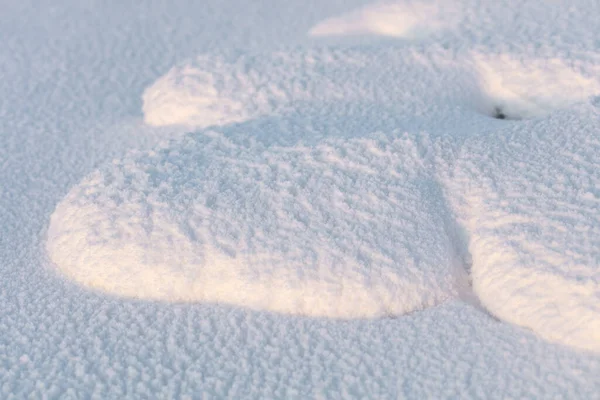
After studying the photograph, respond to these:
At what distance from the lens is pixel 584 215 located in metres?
1.28

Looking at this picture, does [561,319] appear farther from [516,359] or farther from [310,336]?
[310,336]

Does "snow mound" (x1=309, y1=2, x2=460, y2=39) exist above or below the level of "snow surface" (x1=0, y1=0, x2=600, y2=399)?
above

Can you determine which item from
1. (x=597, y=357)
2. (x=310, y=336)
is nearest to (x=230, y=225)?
(x=310, y=336)

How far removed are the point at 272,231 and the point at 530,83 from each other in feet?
2.67

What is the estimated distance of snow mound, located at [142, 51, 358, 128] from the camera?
175 cm

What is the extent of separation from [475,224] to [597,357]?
335 mm

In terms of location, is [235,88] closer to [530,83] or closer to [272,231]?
[272,231]

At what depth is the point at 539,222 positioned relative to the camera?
51.1 inches

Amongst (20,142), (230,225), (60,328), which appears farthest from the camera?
(20,142)

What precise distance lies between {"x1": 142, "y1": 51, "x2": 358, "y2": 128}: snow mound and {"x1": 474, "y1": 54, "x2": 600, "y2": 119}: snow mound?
0.37 m

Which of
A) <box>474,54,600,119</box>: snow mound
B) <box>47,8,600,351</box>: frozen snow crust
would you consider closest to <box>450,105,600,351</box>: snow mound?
<box>47,8,600,351</box>: frozen snow crust

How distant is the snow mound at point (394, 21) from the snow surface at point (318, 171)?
0.02 meters

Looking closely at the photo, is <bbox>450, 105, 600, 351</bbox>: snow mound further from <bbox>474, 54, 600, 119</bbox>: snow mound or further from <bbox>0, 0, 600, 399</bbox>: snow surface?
<bbox>474, 54, 600, 119</bbox>: snow mound

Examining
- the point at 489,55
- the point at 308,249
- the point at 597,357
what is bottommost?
the point at 597,357
